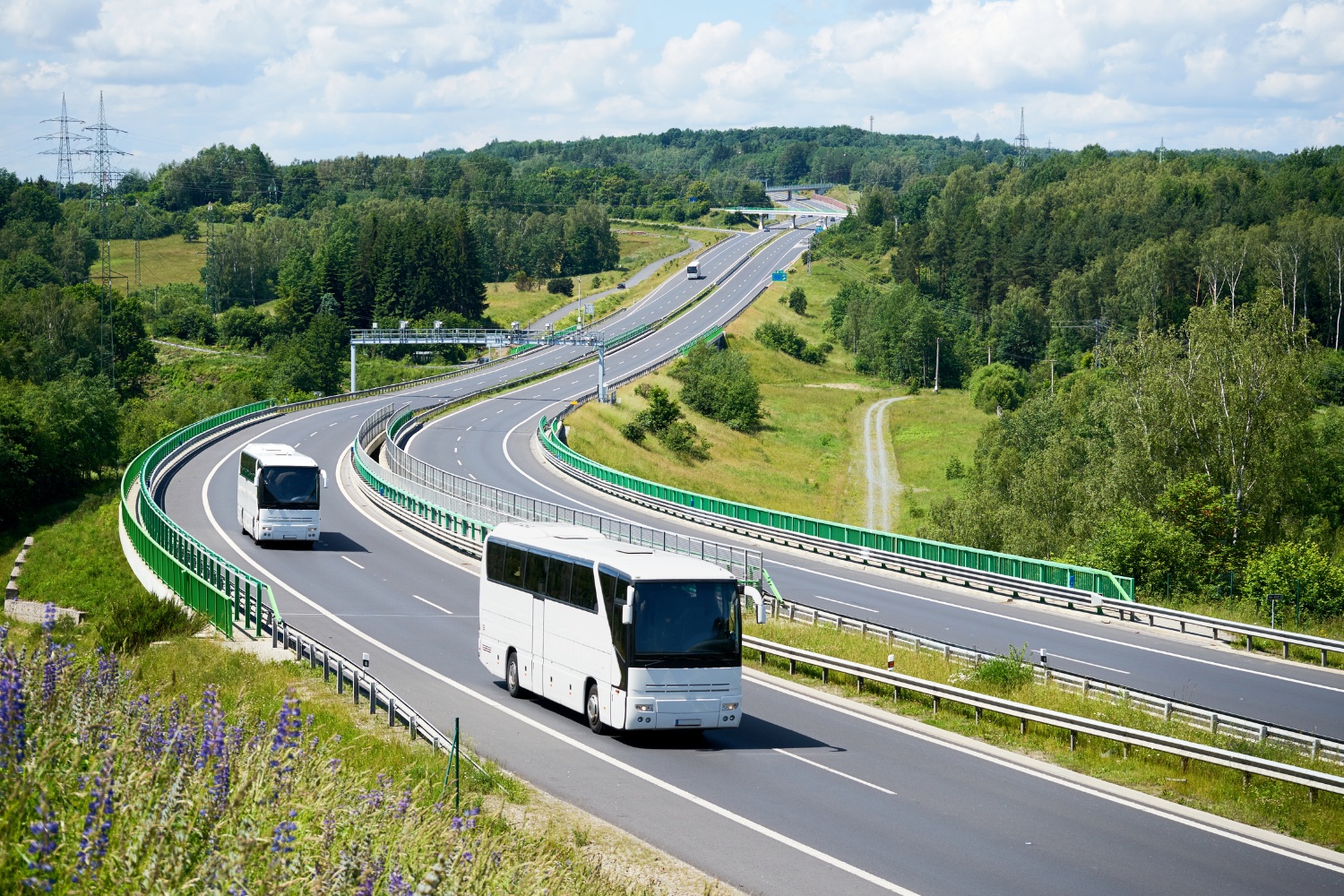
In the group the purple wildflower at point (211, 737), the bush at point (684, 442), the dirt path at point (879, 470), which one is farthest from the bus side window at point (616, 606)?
the bush at point (684, 442)

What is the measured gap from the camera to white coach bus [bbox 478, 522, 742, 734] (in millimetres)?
20344

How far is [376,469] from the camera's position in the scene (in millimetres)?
60094

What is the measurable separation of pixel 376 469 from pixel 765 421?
5610 centimetres

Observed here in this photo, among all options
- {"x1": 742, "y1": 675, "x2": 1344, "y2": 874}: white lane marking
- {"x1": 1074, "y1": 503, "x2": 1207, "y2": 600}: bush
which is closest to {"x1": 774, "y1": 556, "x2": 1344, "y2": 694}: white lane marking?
{"x1": 1074, "y1": 503, "x2": 1207, "y2": 600}: bush

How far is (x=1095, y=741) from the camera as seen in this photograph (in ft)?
68.9

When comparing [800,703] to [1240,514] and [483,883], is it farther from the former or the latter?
[1240,514]

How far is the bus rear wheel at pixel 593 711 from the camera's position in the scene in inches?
841

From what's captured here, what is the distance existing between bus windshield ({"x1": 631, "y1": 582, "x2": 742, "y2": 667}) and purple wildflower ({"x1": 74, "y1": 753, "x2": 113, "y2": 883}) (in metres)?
11.8

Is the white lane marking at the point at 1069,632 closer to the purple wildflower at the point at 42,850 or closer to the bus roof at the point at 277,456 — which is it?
the bus roof at the point at 277,456

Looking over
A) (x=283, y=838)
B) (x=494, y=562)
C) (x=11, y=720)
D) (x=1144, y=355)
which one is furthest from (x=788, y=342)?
(x=283, y=838)

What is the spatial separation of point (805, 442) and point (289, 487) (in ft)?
222

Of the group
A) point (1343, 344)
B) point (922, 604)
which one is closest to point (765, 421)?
point (1343, 344)

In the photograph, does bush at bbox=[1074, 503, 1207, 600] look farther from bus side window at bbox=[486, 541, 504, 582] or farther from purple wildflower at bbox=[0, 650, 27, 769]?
purple wildflower at bbox=[0, 650, 27, 769]

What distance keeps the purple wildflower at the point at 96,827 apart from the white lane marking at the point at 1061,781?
1346 cm
